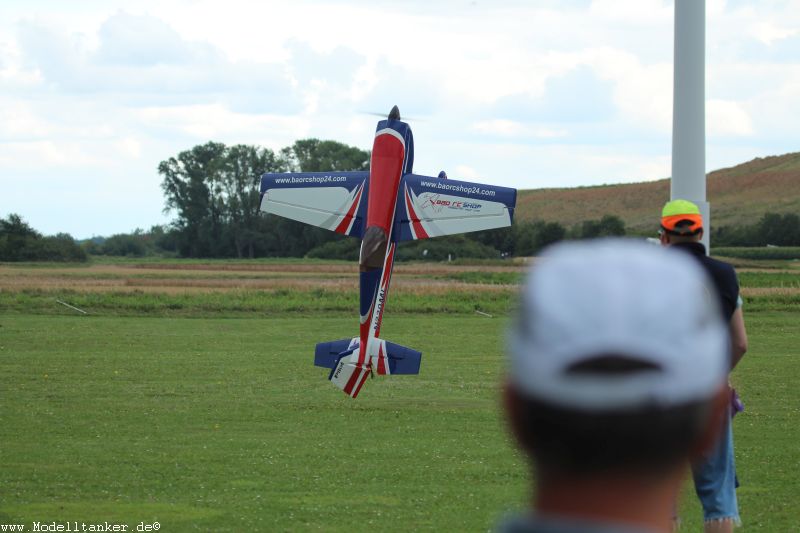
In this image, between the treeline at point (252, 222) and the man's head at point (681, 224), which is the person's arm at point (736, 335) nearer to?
the man's head at point (681, 224)

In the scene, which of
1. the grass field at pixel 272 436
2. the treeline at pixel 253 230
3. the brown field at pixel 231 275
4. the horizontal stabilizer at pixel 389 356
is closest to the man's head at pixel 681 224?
the grass field at pixel 272 436

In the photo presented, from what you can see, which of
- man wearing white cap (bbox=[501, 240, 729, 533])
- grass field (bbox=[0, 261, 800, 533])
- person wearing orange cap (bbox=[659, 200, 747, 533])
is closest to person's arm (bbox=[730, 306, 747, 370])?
person wearing orange cap (bbox=[659, 200, 747, 533])

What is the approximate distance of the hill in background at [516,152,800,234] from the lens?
364 ft

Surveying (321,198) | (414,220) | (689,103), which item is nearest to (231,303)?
(321,198)

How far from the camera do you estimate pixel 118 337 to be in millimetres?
23062

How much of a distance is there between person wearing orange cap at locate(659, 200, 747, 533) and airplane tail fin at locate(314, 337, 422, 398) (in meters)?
6.76

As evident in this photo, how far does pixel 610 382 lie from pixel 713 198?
5005 inches

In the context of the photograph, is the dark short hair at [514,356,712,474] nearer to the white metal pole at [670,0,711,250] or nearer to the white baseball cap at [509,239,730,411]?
the white baseball cap at [509,239,730,411]

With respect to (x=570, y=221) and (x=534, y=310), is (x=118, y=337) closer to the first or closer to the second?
(x=534, y=310)

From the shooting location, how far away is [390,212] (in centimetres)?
1207

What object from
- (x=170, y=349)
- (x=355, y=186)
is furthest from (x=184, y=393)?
(x=170, y=349)

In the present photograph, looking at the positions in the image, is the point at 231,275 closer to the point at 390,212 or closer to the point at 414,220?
the point at 414,220

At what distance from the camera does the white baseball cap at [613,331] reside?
1.23 m

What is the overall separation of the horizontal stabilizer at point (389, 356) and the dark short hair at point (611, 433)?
1119cm
